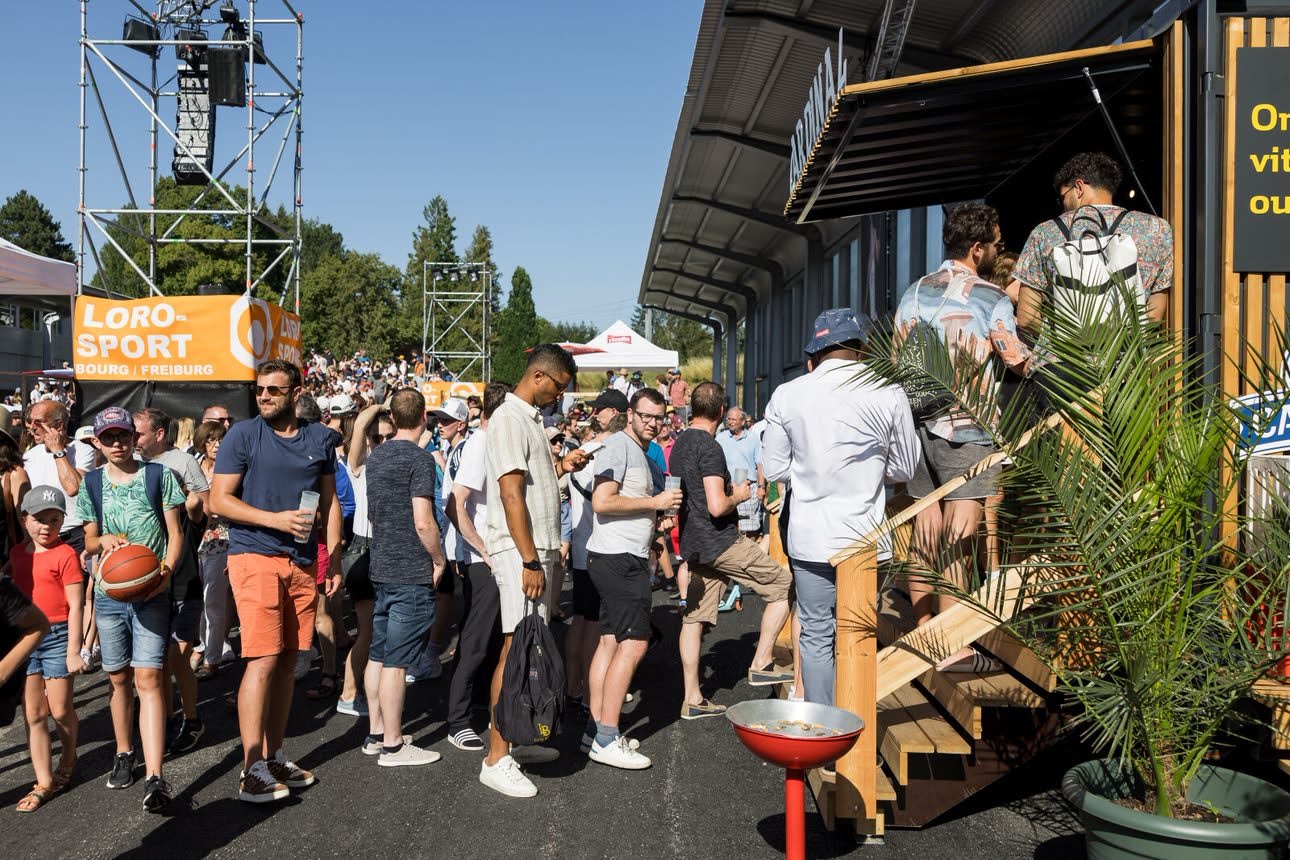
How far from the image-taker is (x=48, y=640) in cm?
540

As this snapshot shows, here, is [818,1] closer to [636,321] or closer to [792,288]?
[792,288]

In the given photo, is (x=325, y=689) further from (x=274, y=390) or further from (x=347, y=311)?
(x=347, y=311)

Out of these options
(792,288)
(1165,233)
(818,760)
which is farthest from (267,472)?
(792,288)

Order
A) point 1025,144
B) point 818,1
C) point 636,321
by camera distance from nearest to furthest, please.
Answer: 1. point 1025,144
2. point 818,1
3. point 636,321

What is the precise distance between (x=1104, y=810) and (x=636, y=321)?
Answer: 8826 centimetres

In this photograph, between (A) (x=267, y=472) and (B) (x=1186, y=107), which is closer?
(B) (x=1186, y=107)

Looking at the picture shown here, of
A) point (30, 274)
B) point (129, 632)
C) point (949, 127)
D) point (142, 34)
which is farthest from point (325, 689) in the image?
point (142, 34)

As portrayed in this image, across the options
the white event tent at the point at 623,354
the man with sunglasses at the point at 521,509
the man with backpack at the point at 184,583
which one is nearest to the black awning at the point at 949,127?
the man with sunglasses at the point at 521,509

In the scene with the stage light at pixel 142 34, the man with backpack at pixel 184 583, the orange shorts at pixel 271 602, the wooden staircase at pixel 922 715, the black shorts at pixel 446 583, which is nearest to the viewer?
the wooden staircase at pixel 922 715

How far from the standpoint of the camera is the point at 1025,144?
6617mm

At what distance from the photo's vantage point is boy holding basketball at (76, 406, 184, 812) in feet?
17.0

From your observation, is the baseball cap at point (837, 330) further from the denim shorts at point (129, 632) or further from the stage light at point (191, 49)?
the stage light at point (191, 49)

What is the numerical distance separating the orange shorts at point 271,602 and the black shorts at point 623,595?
5.00 ft

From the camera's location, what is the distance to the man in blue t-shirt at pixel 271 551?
5125 millimetres
